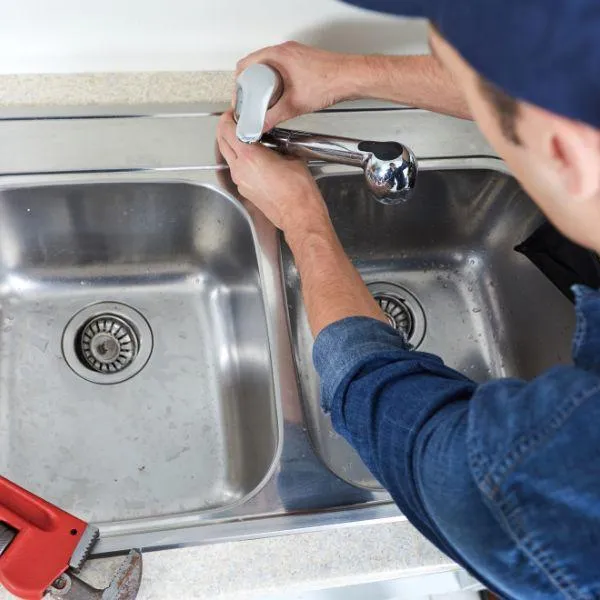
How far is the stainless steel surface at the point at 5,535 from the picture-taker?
0.55 meters

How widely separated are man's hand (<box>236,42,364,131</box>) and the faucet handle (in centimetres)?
4

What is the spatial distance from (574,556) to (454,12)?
31cm

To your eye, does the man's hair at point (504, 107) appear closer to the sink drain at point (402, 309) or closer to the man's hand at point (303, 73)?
the man's hand at point (303, 73)

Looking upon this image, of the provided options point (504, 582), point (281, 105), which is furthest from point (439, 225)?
point (504, 582)

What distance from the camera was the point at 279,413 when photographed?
71 centimetres

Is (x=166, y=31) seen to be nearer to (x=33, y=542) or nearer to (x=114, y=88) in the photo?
(x=114, y=88)

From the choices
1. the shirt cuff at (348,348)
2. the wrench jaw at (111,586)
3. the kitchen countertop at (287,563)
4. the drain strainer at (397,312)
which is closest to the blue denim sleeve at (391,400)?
the shirt cuff at (348,348)

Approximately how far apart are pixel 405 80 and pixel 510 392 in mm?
486

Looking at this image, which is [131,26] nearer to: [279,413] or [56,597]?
[279,413]

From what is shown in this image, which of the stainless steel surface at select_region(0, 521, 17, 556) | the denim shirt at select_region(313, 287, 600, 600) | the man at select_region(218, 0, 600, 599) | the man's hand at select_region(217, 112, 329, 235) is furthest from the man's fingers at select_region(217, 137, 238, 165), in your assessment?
the stainless steel surface at select_region(0, 521, 17, 556)

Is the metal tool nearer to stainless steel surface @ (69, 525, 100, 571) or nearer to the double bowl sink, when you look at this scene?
stainless steel surface @ (69, 525, 100, 571)

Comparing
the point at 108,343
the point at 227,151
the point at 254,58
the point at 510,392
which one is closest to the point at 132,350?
the point at 108,343

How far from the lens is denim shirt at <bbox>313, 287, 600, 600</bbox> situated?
0.39 meters

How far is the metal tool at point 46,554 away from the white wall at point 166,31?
497 mm
